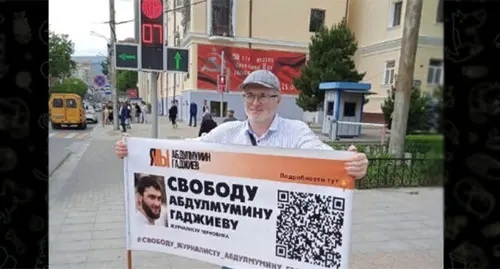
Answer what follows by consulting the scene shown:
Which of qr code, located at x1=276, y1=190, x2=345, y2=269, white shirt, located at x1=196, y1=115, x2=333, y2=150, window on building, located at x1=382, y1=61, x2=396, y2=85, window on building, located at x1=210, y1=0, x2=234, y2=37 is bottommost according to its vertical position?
qr code, located at x1=276, y1=190, x2=345, y2=269

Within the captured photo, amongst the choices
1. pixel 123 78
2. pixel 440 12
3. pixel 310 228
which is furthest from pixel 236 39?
pixel 440 12

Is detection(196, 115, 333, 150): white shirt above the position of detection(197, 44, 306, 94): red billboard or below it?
below

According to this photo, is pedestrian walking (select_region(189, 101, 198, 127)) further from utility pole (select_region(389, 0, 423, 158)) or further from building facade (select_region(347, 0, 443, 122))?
utility pole (select_region(389, 0, 423, 158))

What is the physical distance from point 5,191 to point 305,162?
4.46 feet

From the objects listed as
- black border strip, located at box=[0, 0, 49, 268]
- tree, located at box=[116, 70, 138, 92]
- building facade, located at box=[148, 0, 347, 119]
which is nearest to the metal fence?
black border strip, located at box=[0, 0, 49, 268]

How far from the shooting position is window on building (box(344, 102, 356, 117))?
12711mm

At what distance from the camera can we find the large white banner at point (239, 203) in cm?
177

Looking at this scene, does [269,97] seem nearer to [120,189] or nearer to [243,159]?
[243,159]

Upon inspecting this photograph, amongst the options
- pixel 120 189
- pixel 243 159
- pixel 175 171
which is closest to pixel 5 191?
pixel 175 171

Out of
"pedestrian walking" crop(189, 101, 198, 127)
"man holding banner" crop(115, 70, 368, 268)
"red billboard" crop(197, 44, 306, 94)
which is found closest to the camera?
"man holding banner" crop(115, 70, 368, 268)

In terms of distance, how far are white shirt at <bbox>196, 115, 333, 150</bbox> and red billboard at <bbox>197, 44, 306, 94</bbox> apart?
1358 cm

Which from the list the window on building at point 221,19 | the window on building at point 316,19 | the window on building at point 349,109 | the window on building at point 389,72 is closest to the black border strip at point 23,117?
the window on building at point 316,19

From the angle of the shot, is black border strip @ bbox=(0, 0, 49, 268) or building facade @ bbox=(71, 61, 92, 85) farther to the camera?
building facade @ bbox=(71, 61, 92, 85)

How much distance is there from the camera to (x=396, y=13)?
866 cm
